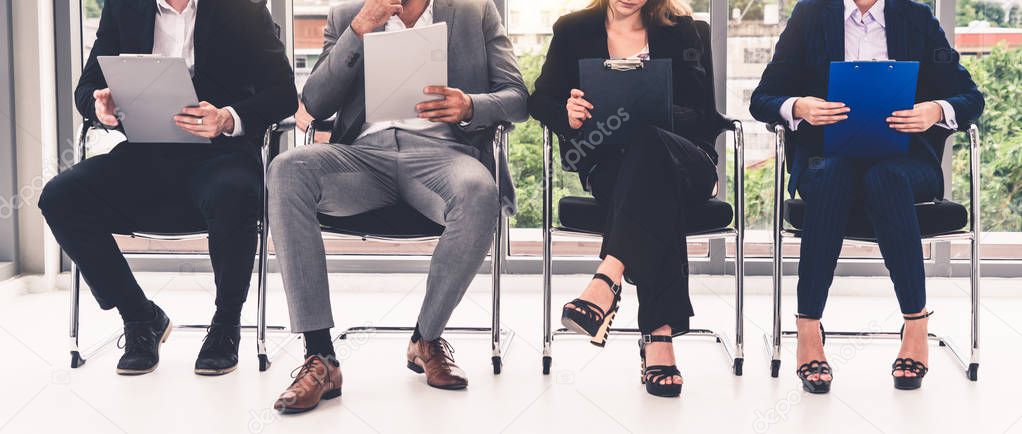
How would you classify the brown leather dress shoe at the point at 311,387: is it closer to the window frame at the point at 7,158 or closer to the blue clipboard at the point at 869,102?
the blue clipboard at the point at 869,102

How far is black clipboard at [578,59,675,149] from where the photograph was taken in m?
2.08

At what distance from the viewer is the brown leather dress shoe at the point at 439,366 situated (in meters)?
2.13

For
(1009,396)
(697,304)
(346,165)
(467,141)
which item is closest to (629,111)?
(467,141)

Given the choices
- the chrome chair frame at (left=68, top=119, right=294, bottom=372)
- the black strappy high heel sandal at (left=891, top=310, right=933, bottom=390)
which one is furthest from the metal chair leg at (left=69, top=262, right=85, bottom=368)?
the black strappy high heel sandal at (left=891, top=310, right=933, bottom=390)

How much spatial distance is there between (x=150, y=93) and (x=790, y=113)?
1.58 m

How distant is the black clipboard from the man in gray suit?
0.28m

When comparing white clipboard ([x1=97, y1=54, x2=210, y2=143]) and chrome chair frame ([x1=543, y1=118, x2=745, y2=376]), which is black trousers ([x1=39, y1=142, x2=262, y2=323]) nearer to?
white clipboard ([x1=97, y1=54, x2=210, y2=143])

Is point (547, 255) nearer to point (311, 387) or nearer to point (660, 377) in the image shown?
point (660, 377)

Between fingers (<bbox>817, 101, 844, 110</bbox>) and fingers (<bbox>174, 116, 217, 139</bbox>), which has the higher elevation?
fingers (<bbox>817, 101, 844, 110</bbox>)

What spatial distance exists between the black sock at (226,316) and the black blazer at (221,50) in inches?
17.4

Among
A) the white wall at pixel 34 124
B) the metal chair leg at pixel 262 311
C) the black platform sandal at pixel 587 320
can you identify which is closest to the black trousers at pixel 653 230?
A: the black platform sandal at pixel 587 320

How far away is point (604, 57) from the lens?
2385 mm

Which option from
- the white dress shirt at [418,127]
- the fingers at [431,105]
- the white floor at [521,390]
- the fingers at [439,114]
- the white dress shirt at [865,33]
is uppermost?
the white dress shirt at [865,33]

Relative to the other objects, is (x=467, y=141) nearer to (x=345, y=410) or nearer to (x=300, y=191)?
(x=300, y=191)
